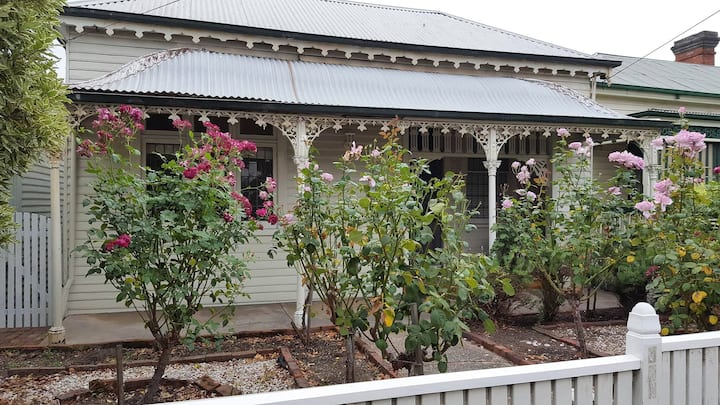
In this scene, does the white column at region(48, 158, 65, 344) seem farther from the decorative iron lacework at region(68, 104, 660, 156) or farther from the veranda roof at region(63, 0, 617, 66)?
the veranda roof at region(63, 0, 617, 66)

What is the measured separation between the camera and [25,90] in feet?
8.78

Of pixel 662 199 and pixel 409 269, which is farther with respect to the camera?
pixel 662 199

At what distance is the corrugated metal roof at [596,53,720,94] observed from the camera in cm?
1148

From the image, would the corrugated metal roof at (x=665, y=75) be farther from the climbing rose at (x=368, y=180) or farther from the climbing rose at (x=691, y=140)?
the climbing rose at (x=368, y=180)

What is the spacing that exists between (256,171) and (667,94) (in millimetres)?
10306

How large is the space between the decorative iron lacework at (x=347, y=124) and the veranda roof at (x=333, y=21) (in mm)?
1866

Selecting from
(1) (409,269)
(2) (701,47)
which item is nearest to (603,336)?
(1) (409,269)

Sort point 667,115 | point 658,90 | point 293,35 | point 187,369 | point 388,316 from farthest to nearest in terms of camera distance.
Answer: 1. point 658,90
2. point 667,115
3. point 293,35
4. point 187,369
5. point 388,316

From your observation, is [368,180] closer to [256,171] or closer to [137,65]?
[256,171]

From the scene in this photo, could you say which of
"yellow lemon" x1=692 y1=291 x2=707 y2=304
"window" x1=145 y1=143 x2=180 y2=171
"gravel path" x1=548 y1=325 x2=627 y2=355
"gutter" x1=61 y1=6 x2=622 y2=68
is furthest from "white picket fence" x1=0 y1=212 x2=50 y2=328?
"yellow lemon" x1=692 y1=291 x2=707 y2=304

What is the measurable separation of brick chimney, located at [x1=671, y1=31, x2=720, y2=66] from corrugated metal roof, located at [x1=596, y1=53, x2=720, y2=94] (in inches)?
53.8

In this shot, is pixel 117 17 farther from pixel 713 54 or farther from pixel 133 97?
pixel 713 54

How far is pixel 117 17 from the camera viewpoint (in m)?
7.32

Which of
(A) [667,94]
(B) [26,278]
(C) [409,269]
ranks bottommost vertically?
(B) [26,278]
